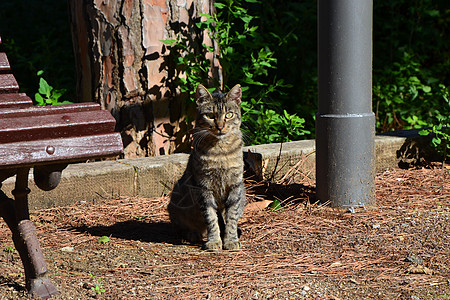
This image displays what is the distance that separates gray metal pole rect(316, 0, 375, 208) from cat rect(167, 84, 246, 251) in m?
0.69

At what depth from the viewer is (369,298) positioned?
263 cm

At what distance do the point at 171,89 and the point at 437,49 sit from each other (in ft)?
13.9

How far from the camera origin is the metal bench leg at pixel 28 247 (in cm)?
256

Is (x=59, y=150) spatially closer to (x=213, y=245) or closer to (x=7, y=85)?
(x=7, y=85)

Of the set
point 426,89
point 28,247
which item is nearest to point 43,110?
point 28,247

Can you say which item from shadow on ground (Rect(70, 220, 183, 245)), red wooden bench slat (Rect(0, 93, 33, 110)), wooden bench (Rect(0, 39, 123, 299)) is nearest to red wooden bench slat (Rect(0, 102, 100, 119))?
wooden bench (Rect(0, 39, 123, 299))

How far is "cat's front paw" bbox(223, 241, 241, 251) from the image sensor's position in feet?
11.1

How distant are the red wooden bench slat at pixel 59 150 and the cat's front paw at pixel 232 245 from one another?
4.67ft

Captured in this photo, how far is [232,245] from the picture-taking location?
3404 mm

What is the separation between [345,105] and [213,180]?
1.10 meters

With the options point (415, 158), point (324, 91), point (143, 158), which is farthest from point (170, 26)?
point (415, 158)

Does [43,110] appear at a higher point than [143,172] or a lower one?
higher

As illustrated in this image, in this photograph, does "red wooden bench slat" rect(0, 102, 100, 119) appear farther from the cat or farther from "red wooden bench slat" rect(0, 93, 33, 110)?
the cat

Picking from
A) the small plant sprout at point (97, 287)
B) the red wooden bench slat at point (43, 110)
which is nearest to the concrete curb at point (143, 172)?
the small plant sprout at point (97, 287)
